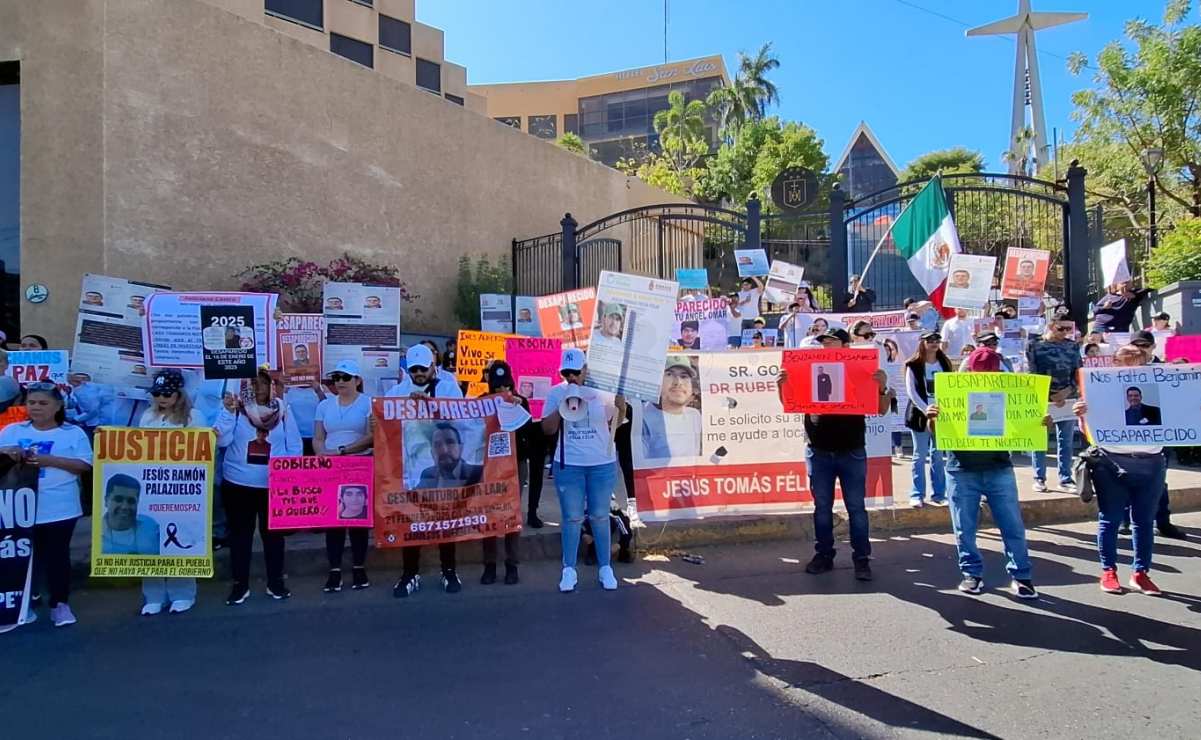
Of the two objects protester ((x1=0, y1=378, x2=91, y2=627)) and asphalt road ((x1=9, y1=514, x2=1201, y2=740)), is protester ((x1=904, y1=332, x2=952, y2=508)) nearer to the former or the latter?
asphalt road ((x1=9, y1=514, x2=1201, y2=740))

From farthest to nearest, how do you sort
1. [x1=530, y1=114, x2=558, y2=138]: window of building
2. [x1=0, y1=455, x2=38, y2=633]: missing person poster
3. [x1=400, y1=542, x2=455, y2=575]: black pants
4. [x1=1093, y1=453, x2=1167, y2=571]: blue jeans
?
[x1=530, y1=114, x2=558, y2=138]: window of building → [x1=400, y1=542, x2=455, y2=575]: black pants → [x1=1093, y1=453, x2=1167, y2=571]: blue jeans → [x1=0, y1=455, x2=38, y2=633]: missing person poster

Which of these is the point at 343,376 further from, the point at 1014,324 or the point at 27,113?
the point at 1014,324

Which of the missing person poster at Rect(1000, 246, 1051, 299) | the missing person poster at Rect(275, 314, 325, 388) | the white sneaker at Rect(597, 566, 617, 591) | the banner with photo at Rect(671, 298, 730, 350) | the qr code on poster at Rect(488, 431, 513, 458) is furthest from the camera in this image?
the missing person poster at Rect(1000, 246, 1051, 299)

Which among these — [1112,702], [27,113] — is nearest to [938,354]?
[1112,702]

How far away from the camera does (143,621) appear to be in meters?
5.29

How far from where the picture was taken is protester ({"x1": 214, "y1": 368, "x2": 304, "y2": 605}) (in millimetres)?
5691

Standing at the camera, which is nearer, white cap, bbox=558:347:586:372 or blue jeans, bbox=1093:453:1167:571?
blue jeans, bbox=1093:453:1167:571

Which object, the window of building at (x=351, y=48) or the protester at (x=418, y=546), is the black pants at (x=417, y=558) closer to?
the protester at (x=418, y=546)

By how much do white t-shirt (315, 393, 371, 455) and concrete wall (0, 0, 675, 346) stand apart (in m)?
6.12

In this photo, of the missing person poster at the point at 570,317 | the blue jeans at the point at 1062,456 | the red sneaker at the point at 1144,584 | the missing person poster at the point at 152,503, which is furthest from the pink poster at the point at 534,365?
the blue jeans at the point at 1062,456

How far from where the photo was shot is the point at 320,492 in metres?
5.84

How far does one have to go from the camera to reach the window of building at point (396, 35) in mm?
27875

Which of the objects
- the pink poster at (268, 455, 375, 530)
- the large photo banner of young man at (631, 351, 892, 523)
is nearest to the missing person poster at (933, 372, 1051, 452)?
the large photo banner of young man at (631, 351, 892, 523)

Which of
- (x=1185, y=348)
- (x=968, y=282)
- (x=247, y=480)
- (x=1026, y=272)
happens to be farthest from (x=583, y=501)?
(x=1026, y=272)
